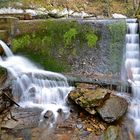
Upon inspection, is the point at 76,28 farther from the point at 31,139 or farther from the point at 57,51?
the point at 31,139

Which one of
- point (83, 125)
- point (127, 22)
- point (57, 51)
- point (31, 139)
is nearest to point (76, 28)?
point (57, 51)

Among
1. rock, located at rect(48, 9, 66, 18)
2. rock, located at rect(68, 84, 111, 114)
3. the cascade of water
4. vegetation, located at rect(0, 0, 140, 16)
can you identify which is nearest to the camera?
rock, located at rect(68, 84, 111, 114)

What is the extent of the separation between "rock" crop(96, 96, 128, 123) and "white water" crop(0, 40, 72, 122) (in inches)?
33.8

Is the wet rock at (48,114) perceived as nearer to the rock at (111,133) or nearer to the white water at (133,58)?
the rock at (111,133)

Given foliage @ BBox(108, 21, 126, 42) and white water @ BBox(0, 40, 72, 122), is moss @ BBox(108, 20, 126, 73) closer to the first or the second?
foliage @ BBox(108, 21, 126, 42)

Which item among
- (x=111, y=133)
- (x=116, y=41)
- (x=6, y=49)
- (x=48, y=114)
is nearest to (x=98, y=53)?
(x=116, y=41)

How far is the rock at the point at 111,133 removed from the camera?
5887mm

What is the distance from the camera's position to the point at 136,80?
823cm

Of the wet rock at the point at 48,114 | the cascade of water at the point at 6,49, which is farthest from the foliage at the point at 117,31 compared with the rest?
the wet rock at the point at 48,114

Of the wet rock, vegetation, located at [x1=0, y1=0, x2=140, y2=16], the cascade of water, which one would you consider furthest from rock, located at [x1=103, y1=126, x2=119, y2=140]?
vegetation, located at [x1=0, y1=0, x2=140, y2=16]

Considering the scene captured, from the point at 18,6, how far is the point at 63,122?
925cm

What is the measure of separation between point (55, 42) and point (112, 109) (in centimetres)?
333

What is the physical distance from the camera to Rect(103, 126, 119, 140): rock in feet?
19.3

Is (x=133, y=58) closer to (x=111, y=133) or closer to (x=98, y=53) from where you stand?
(x=98, y=53)
